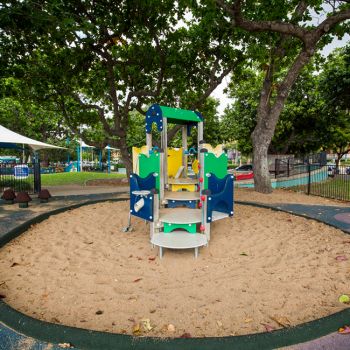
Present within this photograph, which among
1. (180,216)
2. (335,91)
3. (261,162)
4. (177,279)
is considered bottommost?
(177,279)

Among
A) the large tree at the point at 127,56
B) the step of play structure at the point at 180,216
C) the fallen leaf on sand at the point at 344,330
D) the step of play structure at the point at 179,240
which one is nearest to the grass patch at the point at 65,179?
the large tree at the point at 127,56

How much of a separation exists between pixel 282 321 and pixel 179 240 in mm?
2142

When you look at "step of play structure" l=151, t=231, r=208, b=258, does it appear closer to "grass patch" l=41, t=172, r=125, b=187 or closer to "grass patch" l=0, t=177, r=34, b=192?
"grass patch" l=0, t=177, r=34, b=192

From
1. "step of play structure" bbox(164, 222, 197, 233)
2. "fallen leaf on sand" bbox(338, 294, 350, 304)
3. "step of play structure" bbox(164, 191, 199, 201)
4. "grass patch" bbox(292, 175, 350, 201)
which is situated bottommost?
"fallen leaf on sand" bbox(338, 294, 350, 304)

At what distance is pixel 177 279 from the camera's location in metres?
3.62

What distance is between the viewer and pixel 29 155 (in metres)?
42.1

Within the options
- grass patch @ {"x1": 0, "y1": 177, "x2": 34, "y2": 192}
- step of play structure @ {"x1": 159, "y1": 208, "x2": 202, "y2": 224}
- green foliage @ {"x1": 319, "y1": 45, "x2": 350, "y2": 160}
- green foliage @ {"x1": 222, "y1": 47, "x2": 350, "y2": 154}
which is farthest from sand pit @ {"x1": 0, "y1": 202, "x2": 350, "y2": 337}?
green foliage @ {"x1": 222, "y1": 47, "x2": 350, "y2": 154}

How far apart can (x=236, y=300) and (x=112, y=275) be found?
5.42 feet

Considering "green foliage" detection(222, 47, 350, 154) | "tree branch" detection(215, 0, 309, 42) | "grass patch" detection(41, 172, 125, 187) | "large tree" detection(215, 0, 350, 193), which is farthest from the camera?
"green foliage" detection(222, 47, 350, 154)

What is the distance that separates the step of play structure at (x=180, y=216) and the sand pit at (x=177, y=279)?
0.51m

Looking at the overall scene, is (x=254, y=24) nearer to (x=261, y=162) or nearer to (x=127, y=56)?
(x=261, y=162)

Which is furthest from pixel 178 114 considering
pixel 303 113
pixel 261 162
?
pixel 303 113

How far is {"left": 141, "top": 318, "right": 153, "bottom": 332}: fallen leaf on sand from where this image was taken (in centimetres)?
246

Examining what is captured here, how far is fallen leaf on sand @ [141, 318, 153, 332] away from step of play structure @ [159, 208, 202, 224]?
2194 mm
